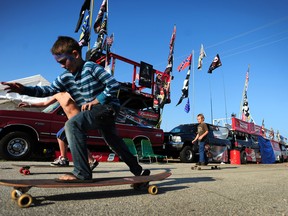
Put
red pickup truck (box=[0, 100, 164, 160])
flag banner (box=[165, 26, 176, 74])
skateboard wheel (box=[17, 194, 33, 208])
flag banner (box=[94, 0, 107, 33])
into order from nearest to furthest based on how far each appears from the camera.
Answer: skateboard wheel (box=[17, 194, 33, 208])
red pickup truck (box=[0, 100, 164, 160])
flag banner (box=[94, 0, 107, 33])
flag banner (box=[165, 26, 176, 74])

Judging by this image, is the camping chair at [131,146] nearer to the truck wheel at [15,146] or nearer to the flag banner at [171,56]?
the truck wheel at [15,146]

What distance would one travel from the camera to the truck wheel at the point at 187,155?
451 inches

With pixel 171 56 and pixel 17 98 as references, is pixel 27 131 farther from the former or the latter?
pixel 171 56

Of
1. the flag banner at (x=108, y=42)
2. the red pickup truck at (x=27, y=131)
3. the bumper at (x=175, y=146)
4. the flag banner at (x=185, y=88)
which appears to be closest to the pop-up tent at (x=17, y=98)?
the red pickup truck at (x=27, y=131)

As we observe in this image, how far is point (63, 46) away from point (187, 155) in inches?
388

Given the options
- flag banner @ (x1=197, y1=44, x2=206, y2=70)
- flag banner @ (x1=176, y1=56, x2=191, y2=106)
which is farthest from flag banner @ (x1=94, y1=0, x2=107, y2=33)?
flag banner @ (x1=197, y1=44, x2=206, y2=70)

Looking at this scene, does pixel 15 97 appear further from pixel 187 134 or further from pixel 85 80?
pixel 85 80

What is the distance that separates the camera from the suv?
38.1ft

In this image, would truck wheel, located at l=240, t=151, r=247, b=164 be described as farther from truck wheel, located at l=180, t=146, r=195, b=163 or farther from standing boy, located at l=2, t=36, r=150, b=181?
standing boy, located at l=2, t=36, r=150, b=181

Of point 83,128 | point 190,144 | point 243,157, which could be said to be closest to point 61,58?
point 83,128

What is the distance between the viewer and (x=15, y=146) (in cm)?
746

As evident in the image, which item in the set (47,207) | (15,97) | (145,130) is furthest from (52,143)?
(47,207)

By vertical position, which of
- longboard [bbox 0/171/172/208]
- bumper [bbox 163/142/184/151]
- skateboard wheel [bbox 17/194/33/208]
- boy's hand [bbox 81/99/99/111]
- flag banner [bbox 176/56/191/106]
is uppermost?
flag banner [bbox 176/56/191/106]

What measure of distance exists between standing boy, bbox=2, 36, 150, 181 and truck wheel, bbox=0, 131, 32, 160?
5324mm
